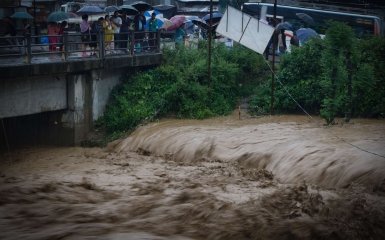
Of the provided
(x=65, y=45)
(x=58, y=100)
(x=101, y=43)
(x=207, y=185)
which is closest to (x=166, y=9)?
(x=101, y=43)

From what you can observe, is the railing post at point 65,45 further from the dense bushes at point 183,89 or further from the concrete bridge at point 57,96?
the dense bushes at point 183,89

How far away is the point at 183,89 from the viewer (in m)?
21.3

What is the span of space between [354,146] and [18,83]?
9.72 metres

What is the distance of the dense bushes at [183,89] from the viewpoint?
20.8 metres

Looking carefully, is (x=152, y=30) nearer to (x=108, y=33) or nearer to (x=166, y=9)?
(x=108, y=33)

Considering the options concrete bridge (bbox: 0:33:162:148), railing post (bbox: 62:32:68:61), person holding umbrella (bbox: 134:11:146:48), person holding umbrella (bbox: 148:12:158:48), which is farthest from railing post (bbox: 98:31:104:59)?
person holding umbrella (bbox: 148:12:158:48)

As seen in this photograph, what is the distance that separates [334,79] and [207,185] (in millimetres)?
7676

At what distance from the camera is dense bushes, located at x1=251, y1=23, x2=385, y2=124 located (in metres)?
18.8

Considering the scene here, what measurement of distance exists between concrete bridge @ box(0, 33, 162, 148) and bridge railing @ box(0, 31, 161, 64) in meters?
0.20

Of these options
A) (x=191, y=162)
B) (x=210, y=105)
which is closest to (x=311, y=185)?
(x=191, y=162)

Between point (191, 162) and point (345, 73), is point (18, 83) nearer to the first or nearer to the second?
point (191, 162)

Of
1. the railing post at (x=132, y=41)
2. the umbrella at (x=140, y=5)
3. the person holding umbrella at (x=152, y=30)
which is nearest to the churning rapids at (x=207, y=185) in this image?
the railing post at (x=132, y=41)

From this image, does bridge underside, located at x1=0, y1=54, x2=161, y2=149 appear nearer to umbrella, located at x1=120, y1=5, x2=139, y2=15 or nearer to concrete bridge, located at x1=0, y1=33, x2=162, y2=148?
concrete bridge, located at x1=0, y1=33, x2=162, y2=148

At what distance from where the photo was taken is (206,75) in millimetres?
22141
